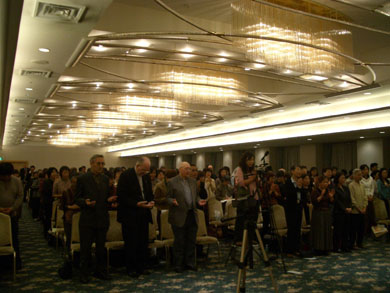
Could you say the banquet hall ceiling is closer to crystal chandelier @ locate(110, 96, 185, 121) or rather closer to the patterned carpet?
crystal chandelier @ locate(110, 96, 185, 121)

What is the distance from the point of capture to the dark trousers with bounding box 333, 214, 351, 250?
28.1 feet

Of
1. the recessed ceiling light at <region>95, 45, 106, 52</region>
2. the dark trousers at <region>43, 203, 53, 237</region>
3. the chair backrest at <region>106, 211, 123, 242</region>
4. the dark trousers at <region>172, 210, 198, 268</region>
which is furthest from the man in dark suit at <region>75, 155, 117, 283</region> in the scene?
the dark trousers at <region>43, 203, 53, 237</region>

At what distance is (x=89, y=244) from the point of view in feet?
20.1

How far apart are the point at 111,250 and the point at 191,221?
1501 millimetres

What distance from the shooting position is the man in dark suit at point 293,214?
796 centimetres

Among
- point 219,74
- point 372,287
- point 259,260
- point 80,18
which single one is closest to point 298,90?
point 219,74

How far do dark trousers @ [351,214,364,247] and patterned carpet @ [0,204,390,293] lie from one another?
2.54ft

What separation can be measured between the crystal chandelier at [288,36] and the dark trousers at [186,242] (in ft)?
9.76

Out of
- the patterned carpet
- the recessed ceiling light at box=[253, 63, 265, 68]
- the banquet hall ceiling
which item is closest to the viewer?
the patterned carpet

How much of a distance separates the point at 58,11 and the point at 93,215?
290 centimetres

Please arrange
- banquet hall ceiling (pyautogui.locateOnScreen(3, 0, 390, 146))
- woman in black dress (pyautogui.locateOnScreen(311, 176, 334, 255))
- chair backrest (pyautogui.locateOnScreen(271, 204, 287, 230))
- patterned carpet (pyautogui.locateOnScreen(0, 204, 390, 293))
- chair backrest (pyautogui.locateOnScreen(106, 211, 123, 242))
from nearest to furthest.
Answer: patterned carpet (pyautogui.locateOnScreen(0, 204, 390, 293)), banquet hall ceiling (pyautogui.locateOnScreen(3, 0, 390, 146)), chair backrest (pyautogui.locateOnScreen(106, 211, 123, 242)), woman in black dress (pyautogui.locateOnScreen(311, 176, 334, 255)), chair backrest (pyautogui.locateOnScreen(271, 204, 287, 230))

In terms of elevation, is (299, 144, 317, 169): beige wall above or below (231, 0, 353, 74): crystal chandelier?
below

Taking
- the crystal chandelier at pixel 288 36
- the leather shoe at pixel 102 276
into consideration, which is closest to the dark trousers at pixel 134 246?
the leather shoe at pixel 102 276

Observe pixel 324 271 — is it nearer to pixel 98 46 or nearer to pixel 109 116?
pixel 98 46
